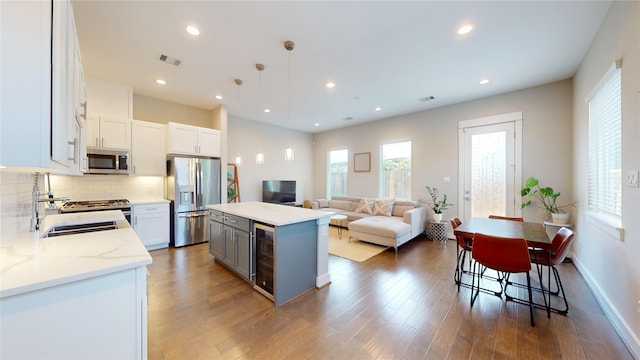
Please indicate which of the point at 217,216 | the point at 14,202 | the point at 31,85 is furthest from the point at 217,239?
the point at 31,85

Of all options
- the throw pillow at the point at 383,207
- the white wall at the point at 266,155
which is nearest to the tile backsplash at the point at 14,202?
the white wall at the point at 266,155

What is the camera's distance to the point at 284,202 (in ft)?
22.6

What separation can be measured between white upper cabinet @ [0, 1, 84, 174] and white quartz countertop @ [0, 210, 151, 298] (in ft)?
1.53

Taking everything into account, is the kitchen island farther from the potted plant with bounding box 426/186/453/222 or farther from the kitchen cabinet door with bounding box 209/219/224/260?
the potted plant with bounding box 426/186/453/222

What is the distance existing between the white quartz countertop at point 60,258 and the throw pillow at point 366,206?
503 centimetres

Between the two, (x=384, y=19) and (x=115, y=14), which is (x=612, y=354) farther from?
(x=115, y=14)

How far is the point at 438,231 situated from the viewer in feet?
16.3

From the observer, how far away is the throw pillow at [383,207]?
5613 millimetres

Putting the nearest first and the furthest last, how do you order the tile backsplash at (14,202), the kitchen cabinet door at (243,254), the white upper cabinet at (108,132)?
the tile backsplash at (14,202) → the kitchen cabinet door at (243,254) → the white upper cabinet at (108,132)

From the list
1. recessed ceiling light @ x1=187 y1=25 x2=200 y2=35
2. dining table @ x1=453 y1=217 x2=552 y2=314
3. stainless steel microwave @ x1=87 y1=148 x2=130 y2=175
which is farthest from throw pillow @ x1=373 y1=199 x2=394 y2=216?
stainless steel microwave @ x1=87 y1=148 x2=130 y2=175

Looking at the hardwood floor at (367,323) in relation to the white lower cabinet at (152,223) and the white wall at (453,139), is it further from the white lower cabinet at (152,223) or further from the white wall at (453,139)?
the white wall at (453,139)

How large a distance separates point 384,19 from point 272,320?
319 centimetres

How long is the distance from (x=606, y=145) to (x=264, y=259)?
13.1ft

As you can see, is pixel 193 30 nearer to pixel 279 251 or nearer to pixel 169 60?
pixel 169 60
